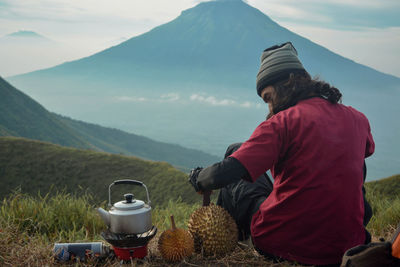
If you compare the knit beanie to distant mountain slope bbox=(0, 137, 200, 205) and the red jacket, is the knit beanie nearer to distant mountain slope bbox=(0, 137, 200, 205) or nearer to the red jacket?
the red jacket

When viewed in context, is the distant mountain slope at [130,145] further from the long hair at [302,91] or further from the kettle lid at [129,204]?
the long hair at [302,91]

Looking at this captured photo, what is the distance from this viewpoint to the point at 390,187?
13781mm

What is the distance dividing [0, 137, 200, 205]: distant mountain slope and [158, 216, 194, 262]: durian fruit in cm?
2305

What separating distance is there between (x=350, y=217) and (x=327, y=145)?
2.19 feet

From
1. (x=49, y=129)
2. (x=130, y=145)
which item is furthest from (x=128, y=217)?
(x=130, y=145)

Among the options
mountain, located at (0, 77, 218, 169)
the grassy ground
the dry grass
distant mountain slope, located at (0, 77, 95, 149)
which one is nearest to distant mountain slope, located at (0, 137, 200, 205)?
the grassy ground

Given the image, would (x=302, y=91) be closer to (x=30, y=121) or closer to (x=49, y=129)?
(x=49, y=129)

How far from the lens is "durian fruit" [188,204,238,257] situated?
361cm

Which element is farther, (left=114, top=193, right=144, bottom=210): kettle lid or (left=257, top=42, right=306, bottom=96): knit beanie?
(left=114, top=193, right=144, bottom=210): kettle lid

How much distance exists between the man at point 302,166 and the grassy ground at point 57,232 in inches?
22.4

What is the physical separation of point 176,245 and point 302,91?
1.88 meters

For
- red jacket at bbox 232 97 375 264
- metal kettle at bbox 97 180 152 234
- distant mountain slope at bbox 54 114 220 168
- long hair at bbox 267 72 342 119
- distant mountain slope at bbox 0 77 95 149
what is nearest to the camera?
red jacket at bbox 232 97 375 264

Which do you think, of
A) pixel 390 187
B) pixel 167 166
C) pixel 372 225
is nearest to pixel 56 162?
pixel 167 166

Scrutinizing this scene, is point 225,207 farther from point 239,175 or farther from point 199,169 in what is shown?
point 239,175
